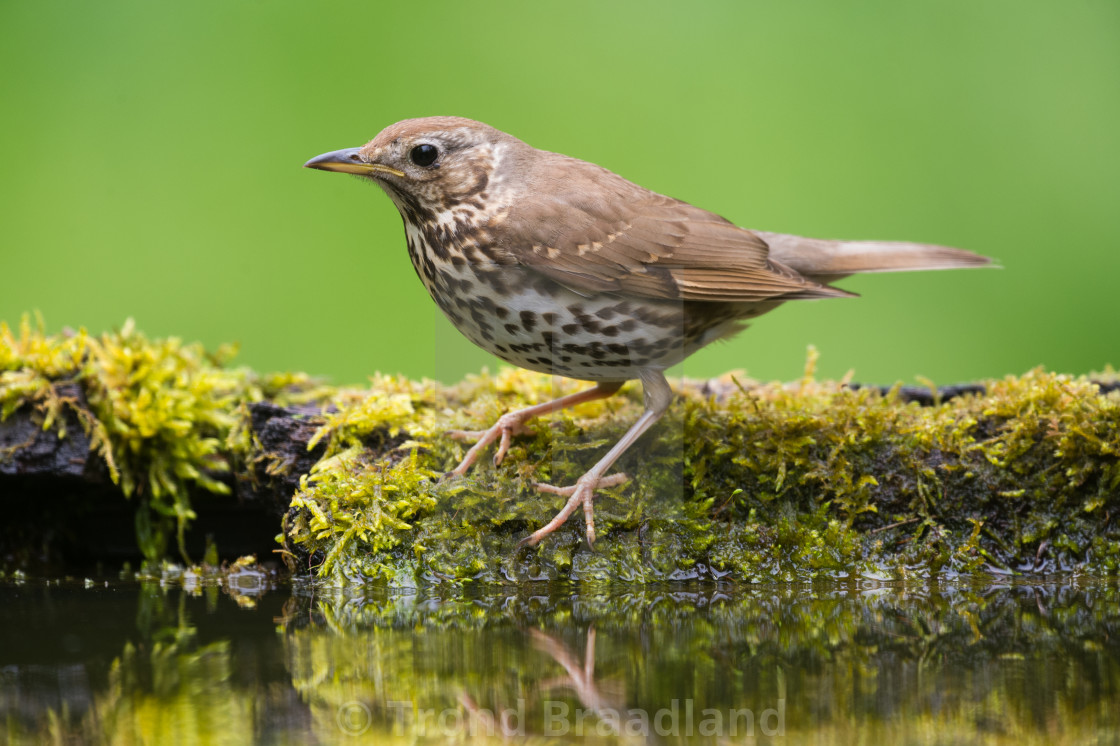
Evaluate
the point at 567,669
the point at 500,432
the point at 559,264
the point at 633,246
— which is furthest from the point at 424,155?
the point at 567,669

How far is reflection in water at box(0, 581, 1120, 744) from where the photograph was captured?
1654 mm

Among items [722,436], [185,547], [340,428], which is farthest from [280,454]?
[722,436]

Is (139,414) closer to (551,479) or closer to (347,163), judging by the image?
(347,163)

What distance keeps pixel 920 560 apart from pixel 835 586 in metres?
0.40

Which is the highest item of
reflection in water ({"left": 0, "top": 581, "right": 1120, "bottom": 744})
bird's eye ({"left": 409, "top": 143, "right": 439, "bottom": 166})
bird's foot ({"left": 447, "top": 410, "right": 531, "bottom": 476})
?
bird's eye ({"left": 409, "top": 143, "right": 439, "bottom": 166})

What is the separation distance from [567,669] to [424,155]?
93.7 inches

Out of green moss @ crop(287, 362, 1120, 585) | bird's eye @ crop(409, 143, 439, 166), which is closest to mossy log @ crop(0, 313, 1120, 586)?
green moss @ crop(287, 362, 1120, 585)

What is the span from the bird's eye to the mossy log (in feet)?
3.32

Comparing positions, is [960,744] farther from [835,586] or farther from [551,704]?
[835,586]

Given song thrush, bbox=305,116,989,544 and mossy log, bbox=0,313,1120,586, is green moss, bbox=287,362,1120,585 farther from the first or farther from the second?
song thrush, bbox=305,116,989,544

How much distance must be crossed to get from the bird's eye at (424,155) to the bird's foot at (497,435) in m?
1.07

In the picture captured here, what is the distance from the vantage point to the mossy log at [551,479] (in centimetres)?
336

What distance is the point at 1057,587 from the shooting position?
3047 millimetres

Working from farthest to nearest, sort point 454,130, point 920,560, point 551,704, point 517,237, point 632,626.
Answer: point 454,130 → point 517,237 → point 920,560 → point 632,626 → point 551,704
